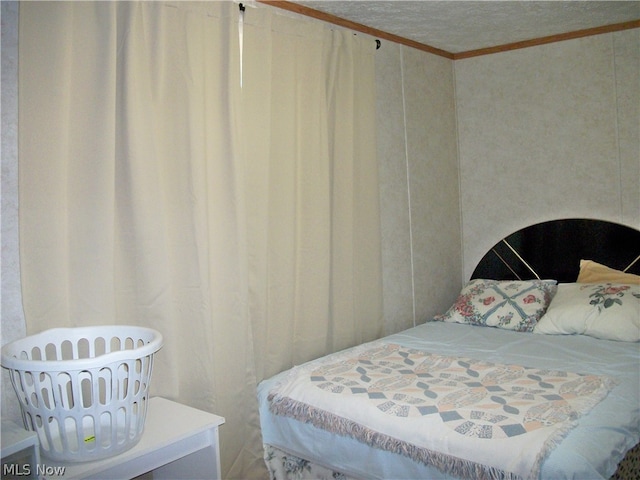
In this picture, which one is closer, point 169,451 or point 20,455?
point 20,455

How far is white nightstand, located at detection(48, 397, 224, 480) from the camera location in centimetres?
167

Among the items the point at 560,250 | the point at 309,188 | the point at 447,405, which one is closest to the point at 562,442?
the point at 447,405

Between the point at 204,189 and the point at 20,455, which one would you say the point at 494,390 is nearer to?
the point at 204,189

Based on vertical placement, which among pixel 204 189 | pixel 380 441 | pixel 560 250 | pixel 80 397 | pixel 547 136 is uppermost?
pixel 547 136

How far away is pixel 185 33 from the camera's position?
242 cm

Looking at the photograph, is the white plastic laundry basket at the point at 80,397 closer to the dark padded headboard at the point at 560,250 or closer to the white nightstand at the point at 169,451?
the white nightstand at the point at 169,451

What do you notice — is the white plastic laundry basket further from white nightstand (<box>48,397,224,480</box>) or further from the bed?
the bed

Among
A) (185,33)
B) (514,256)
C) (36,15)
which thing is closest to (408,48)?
(514,256)

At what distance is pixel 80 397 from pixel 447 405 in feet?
4.04

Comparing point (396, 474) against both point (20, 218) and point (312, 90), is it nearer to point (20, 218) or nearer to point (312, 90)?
point (20, 218)

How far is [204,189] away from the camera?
8.06 feet

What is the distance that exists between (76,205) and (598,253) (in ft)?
9.80

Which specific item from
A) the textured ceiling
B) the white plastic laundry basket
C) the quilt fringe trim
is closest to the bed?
the quilt fringe trim

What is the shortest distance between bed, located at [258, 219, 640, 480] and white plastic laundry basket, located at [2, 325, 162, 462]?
762 millimetres
